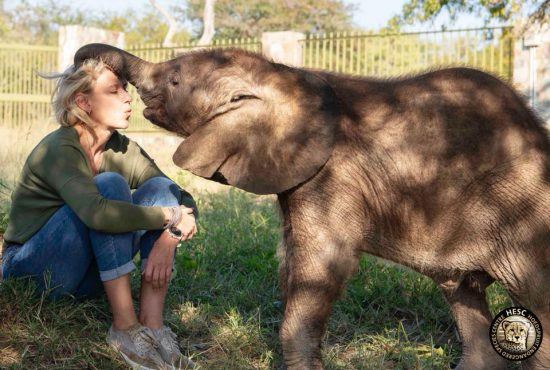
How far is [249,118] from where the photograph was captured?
12.4ft

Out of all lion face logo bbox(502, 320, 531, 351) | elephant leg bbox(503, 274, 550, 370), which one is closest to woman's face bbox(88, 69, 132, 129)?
elephant leg bbox(503, 274, 550, 370)

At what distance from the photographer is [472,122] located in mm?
3701

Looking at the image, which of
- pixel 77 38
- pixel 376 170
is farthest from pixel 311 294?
pixel 77 38

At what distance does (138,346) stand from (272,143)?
1.17 metres

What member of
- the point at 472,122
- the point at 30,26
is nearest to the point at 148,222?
the point at 472,122

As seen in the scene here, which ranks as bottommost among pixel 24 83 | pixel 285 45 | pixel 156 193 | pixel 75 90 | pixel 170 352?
pixel 170 352

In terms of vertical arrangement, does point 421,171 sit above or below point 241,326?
above

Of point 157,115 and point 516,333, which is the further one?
point 157,115

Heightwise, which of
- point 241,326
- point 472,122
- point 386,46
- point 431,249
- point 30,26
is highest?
point 30,26

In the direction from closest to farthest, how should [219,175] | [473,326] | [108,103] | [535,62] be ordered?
[219,175] < [108,103] < [473,326] < [535,62]

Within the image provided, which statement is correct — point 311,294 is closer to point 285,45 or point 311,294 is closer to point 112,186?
point 112,186

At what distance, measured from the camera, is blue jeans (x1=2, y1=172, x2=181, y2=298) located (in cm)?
382

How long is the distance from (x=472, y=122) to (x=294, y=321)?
1.21 meters

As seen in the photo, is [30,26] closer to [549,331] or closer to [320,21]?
[320,21]
